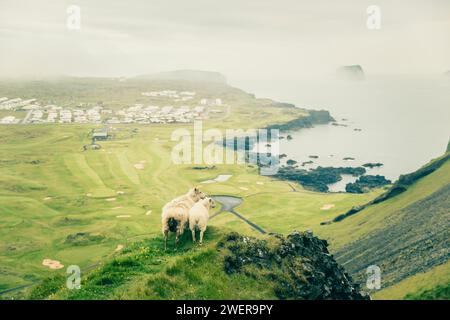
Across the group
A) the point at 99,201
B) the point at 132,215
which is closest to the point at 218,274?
the point at 132,215

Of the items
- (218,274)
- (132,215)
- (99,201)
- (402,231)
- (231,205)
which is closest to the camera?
(218,274)

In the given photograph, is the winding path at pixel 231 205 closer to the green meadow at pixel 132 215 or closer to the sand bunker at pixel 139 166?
the green meadow at pixel 132 215

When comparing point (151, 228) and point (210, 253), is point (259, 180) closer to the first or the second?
point (151, 228)

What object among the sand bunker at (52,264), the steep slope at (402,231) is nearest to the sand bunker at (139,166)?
the sand bunker at (52,264)

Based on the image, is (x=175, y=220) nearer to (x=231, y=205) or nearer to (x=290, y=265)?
(x=290, y=265)

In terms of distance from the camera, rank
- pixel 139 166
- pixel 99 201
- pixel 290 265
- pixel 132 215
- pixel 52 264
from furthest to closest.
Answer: pixel 139 166 → pixel 99 201 → pixel 132 215 → pixel 52 264 → pixel 290 265

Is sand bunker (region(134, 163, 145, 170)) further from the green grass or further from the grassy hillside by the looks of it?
the green grass
